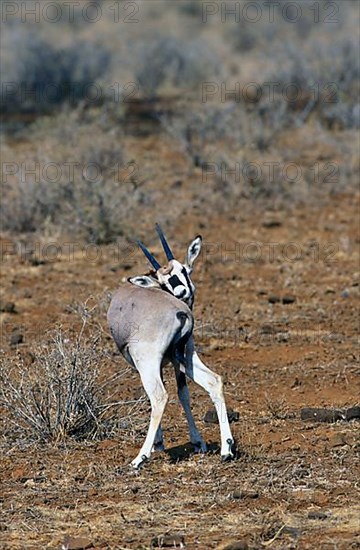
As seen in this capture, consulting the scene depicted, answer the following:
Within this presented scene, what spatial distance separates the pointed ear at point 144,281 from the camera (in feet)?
25.5

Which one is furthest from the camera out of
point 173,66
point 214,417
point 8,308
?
point 173,66

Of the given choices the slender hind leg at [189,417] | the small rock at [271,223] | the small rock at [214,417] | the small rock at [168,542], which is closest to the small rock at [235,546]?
the small rock at [168,542]

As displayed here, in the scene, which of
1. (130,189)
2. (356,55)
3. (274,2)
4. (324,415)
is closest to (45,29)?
(274,2)

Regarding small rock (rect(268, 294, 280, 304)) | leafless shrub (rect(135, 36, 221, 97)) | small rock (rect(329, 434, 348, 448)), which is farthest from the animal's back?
leafless shrub (rect(135, 36, 221, 97))

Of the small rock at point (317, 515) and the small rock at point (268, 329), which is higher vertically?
the small rock at point (317, 515)

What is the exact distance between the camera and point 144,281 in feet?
25.7

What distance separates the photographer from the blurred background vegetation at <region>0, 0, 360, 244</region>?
16.1 metres

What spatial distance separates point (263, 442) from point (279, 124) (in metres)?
13.7

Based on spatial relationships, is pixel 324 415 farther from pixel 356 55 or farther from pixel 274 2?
pixel 274 2

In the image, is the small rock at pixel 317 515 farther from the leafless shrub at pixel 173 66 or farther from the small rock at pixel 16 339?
the leafless shrub at pixel 173 66

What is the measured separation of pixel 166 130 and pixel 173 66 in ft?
25.2

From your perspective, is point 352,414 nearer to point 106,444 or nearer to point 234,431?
point 234,431

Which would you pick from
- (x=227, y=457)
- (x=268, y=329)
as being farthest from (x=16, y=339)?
(x=227, y=457)

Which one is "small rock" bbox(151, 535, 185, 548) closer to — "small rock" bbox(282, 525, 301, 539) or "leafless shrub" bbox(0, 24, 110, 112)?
"small rock" bbox(282, 525, 301, 539)
